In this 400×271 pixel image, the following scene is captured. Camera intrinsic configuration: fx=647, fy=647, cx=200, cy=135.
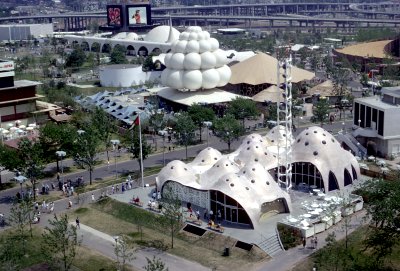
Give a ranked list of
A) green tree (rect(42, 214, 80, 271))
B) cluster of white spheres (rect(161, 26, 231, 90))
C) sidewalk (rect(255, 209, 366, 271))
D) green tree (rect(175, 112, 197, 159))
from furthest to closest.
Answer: cluster of white spheres (rect(161, 26, 231, 90)) → green tree (rect(175, 112, 197, 159)) → sidewalk (rect(255, 209, 366, 271)) → green tree (rect(42, 214, 80, 271))

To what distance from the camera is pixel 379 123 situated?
6059cm

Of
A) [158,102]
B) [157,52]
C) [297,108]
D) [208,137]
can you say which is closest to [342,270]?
[208,137]

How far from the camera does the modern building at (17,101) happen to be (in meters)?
76.2

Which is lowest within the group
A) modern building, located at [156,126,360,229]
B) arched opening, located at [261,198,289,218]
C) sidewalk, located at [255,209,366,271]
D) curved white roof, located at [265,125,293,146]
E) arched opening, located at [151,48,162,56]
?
sidewalk, located at [255,209,366,271]

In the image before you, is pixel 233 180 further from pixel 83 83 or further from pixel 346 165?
pixel 83 83

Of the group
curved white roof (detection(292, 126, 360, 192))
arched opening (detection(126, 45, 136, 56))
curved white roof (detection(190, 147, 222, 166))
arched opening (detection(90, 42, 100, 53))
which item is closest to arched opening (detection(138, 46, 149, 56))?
arched opening (detection(126, 45, 136, 56))

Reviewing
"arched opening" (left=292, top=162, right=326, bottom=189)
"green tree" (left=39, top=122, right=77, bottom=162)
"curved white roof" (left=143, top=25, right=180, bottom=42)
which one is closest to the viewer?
"arched opening" (left=292, top=162, right=326, bottom=189)

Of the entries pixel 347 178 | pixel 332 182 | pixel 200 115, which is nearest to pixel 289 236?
pixel 332 182

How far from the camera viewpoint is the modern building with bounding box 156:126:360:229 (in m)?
44.4

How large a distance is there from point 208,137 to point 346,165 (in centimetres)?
2291

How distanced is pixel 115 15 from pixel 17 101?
9724 centimetres

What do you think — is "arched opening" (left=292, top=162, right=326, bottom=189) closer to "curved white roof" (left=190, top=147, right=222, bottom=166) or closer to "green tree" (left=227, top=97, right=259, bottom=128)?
"curved white roof" (left=190, top=147, right=222, bottom=166)

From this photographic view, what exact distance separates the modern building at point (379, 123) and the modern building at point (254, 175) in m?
9.00

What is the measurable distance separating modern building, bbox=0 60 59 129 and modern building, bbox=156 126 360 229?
32.8m
